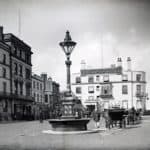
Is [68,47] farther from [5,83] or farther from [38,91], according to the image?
[38,91]

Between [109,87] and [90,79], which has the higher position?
[90,79]

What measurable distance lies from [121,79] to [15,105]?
2046 centimetres

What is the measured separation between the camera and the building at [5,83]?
22.0 m

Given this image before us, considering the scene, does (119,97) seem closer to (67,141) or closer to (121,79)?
(121,79)

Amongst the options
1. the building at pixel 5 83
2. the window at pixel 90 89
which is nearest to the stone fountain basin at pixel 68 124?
the building at pixel 5 83

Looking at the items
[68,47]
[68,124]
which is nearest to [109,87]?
[68,124]

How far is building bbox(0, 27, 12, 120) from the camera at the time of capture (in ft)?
72.1

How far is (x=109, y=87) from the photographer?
142 ft

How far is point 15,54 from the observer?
26781 millimetres

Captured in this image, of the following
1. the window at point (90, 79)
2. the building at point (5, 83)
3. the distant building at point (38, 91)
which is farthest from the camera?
the window at point (90, 79)

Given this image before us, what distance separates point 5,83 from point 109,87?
2207cm

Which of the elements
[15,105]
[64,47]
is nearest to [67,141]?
[64,47]

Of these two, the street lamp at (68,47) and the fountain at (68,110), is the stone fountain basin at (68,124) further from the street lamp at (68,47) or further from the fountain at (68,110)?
the street lamp at (68,47)

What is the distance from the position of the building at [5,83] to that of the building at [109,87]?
55.1ft
